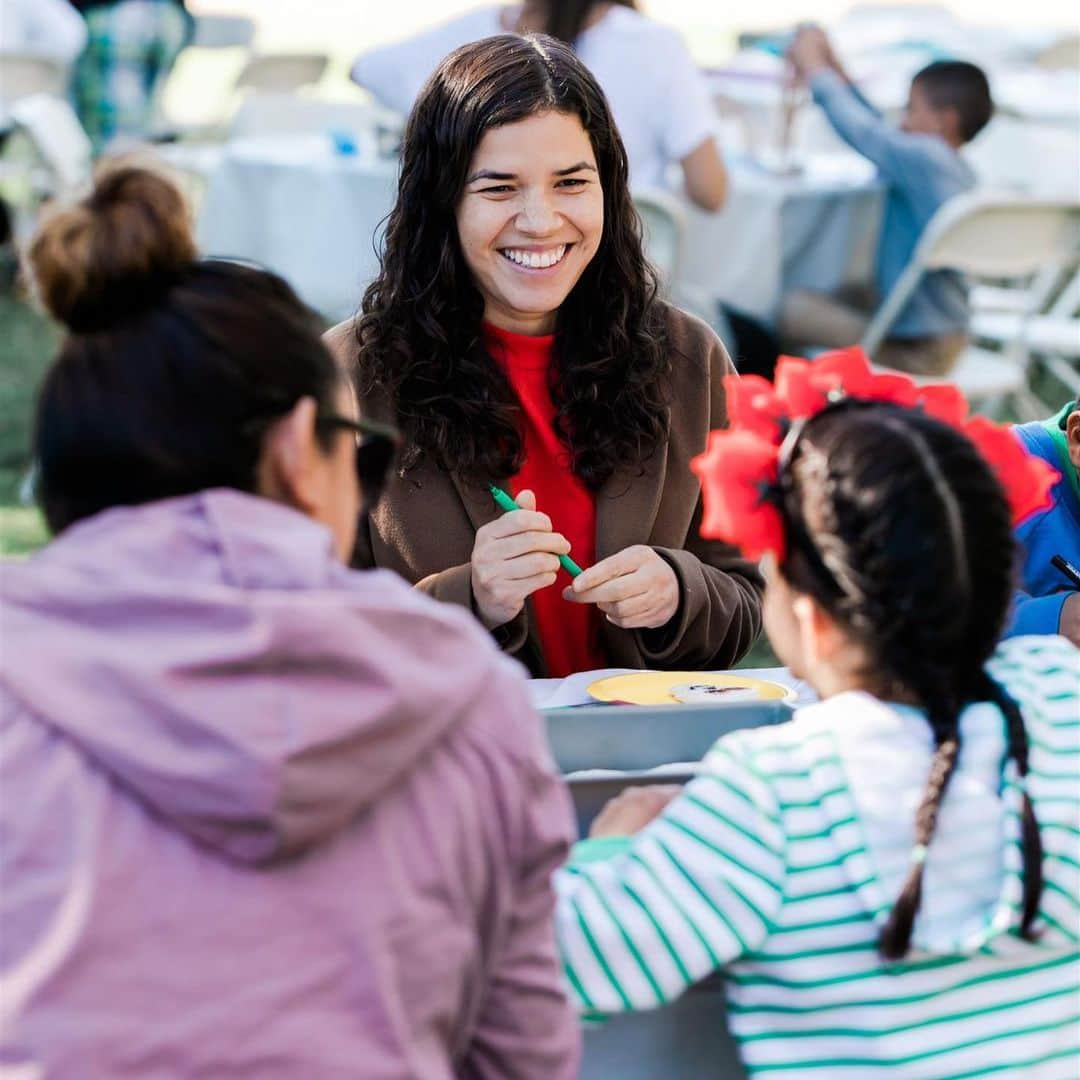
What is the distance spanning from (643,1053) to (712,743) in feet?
1.04

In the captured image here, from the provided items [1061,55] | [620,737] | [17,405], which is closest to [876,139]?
[17,405]

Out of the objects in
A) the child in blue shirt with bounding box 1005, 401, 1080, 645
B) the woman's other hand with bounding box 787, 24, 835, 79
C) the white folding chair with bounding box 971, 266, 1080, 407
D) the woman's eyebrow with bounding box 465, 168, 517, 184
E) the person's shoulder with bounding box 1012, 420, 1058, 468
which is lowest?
the white folding chair with bounding box 971, 266, 1080, 407

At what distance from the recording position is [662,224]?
402cm

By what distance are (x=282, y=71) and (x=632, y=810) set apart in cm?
689

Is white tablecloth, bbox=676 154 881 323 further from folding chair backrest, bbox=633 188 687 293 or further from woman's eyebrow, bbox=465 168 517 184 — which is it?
woman's eyebrow, bbox=465 168 517 184

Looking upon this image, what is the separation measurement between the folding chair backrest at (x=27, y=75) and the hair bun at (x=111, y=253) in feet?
16.4

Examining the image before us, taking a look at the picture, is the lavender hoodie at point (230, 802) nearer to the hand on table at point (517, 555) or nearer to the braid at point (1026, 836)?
the braid at point (1026, 836)

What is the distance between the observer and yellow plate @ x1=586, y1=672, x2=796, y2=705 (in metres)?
1.61

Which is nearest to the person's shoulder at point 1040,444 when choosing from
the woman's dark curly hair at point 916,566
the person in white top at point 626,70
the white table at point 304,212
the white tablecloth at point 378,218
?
the woman's dark curly hair at point 916,566

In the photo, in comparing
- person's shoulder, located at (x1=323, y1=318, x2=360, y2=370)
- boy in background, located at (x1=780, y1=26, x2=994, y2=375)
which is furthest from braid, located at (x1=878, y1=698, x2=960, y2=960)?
boy in background, located at (x1=780, y1=26, x2=994, y2=375)

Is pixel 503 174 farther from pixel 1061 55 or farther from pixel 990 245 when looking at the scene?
pixel 1061 55

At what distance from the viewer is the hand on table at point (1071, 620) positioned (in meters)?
1.73

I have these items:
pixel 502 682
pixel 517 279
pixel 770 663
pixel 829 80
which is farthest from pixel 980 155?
pixel 502 682

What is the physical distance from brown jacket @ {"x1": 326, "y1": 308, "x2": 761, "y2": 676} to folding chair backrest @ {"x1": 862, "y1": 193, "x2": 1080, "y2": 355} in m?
2.17
